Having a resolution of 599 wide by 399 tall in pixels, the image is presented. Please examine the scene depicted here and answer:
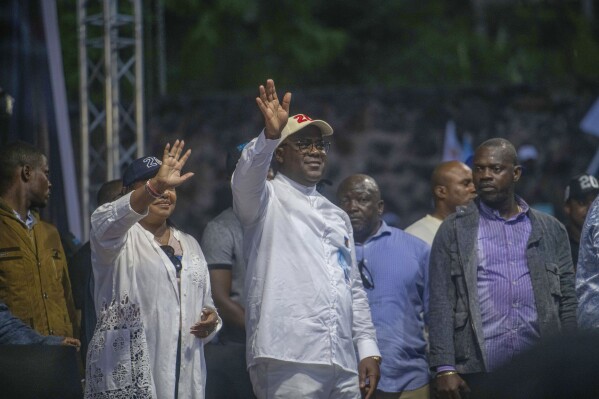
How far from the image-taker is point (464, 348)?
6.16m

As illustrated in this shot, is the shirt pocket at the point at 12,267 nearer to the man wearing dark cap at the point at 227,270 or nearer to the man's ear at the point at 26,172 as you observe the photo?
the man's ear at the point at 26,172

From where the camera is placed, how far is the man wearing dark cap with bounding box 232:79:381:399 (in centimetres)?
532

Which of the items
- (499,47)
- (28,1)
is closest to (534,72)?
(499,47)

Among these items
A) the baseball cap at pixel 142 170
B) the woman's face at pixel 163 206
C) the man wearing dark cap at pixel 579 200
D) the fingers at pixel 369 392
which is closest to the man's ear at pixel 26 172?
the baseball cap at pixel 142 170

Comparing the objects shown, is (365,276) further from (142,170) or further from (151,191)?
(151,191)

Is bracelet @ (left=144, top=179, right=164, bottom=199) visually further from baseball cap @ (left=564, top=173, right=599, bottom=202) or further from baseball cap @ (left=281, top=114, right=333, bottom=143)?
baseball cap @ (left=564, top=173, right=599, bottom=202)

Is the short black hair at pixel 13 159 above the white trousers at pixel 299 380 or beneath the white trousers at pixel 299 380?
above

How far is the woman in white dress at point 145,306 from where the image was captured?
5.22 metres

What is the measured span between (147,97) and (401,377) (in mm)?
5284

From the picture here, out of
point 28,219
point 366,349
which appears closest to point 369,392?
point 366,349

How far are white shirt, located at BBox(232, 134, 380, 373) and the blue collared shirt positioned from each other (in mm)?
992

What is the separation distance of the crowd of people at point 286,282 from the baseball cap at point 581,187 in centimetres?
151

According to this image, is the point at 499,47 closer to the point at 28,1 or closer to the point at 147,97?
the point at 147,97

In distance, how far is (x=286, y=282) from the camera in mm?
5434
